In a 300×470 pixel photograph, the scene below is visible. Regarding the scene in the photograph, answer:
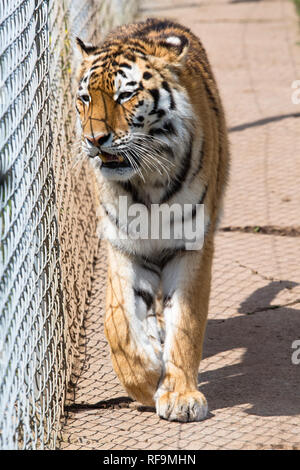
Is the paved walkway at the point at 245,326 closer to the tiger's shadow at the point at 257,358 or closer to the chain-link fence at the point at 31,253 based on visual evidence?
the tiger's shadow at the point at 257,358

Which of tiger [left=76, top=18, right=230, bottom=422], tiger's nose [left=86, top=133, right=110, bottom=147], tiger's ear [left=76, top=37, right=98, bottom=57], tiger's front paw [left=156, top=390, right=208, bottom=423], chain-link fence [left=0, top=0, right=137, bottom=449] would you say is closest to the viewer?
chain-link fence [left=0, top=0, right=137, bottom=449]

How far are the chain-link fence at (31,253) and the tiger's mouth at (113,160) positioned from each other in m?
0.23

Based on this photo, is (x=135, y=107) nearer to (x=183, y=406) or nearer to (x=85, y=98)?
(x=85, y=98)

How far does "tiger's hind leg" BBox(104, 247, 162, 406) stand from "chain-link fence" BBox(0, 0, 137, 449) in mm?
216

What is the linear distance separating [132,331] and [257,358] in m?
0.68

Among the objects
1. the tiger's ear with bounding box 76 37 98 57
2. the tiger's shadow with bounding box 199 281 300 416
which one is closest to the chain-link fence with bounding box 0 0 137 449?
the tiger's ear with bounding box 76 37 98 57

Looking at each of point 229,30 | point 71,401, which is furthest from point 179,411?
point 229,30

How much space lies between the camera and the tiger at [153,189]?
2.96 m

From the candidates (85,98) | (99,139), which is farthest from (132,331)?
(85,98)

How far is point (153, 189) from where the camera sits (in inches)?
124

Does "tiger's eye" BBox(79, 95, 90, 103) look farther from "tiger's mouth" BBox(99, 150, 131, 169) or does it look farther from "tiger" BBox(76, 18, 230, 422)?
"tiger's mouth" BBox(99, 150, 131, 169)

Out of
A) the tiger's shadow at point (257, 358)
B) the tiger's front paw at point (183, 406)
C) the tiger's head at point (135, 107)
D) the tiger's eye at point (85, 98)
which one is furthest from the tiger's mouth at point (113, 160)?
the tiger's shadow at point (257, 358)

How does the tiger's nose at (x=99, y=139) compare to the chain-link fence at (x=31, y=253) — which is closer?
the chain-link fence at (x=31, y=253)

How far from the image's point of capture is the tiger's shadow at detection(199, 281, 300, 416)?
10.7 feet
